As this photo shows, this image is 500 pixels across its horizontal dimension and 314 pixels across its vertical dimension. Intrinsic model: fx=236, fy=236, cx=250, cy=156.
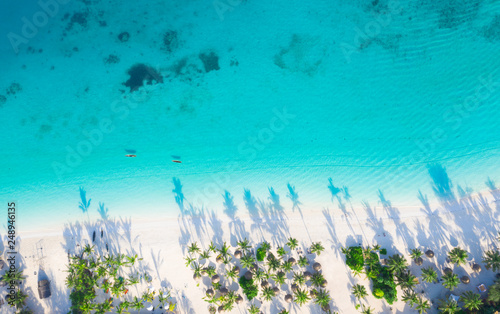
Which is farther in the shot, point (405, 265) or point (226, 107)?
point (226, 107)

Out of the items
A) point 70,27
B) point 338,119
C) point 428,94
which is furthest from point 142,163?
point 428,94

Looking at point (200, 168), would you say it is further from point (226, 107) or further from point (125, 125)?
point (125, 125)

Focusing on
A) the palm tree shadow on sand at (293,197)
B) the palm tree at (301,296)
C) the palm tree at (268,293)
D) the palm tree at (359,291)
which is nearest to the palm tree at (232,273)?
the palm tree at (268,293)

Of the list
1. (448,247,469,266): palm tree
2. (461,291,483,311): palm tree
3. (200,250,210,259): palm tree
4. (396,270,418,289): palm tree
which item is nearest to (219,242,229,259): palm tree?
(200,250,210,259): palm tree

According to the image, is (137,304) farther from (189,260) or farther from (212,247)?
(212,247)

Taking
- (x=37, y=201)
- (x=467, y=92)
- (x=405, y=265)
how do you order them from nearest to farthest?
(x=405, y=265) < (x=467, y=92) < (x=37, y=201)

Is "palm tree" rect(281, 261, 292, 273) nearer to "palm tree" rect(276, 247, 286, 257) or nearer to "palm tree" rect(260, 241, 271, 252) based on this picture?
"palm tree" rect(276, 247, 286, 257)
